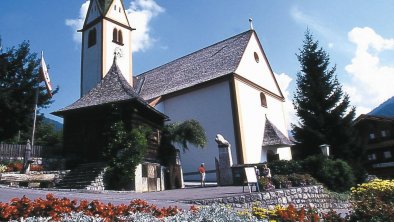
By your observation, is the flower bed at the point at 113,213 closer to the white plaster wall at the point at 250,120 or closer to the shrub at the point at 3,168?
the shrub at the point at 3,168

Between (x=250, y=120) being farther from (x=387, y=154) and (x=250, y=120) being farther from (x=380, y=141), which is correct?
(x=380, y=141)

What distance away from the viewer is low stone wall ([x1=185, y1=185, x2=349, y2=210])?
1250cm

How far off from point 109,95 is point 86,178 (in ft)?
18.3

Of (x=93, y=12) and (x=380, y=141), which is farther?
(x=380, y=141)

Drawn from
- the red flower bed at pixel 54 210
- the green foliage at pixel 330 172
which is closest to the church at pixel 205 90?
the green foliage at pixel 330 172

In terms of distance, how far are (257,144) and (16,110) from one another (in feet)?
57.8

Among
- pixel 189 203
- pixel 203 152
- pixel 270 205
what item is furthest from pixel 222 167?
pixel 189 203

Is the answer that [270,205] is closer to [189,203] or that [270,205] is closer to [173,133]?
[189,203]

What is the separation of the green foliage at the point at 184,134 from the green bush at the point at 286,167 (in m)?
4.91

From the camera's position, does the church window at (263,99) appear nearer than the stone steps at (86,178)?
No

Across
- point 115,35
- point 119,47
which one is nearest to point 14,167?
point 119,47

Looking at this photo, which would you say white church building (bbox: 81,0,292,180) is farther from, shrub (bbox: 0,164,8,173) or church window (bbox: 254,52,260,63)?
shrub (bbox: 0,164,8,173)

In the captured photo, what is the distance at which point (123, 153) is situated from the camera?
18.8m

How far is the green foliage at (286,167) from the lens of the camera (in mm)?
19516
